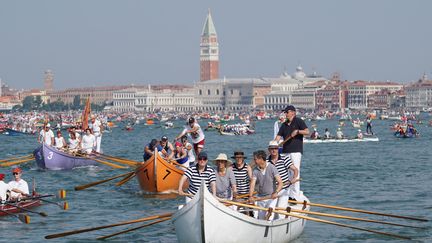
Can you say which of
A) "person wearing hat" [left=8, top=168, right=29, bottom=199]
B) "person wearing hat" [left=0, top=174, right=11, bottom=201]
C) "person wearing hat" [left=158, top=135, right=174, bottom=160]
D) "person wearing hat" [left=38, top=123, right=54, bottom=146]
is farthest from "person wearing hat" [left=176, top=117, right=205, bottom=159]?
"person wearing hat" [left=38, top=123, right=54, bottom=146]

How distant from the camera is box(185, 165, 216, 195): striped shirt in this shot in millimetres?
13367

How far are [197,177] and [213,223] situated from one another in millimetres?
1075

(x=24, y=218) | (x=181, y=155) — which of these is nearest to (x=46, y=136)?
(x=181, y=155)

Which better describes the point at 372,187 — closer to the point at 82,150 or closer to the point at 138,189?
the point at 138,189

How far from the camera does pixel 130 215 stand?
18203mm

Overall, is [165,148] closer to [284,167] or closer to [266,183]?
[284,167]

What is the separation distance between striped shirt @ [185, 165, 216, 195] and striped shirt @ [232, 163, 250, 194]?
1.71ft

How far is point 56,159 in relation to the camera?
2809cm

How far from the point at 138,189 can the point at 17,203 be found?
5470 mm

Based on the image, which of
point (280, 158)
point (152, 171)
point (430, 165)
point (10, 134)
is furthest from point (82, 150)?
point (10, 134)

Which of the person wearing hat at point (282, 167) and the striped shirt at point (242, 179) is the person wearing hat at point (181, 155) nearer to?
the person wearing hat at point (282, 167)

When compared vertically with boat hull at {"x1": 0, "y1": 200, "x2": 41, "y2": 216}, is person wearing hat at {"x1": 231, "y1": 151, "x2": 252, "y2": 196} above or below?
above

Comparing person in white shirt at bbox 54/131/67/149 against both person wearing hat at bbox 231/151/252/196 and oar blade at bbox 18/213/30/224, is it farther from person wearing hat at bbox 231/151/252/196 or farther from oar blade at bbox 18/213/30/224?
person wearing hat at bbox 231/151/252/196

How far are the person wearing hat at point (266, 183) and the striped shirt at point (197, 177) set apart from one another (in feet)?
1.85
